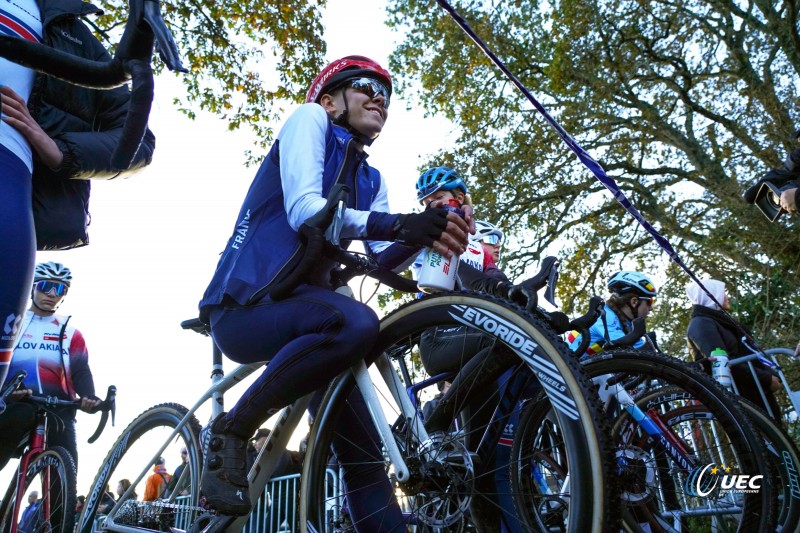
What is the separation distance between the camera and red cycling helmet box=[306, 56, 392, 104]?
2881 mm

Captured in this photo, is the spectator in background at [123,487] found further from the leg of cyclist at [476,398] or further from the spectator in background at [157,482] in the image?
the leg of cyclist at [476,398]

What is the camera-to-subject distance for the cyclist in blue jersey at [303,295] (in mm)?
2318

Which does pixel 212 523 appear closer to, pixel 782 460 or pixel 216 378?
pixel 216 378

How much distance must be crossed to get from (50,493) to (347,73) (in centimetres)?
344

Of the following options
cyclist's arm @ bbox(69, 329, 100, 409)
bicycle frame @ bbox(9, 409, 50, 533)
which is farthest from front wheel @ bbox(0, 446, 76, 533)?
cyclist's arm @ bbox(69, 329, 100, 409)

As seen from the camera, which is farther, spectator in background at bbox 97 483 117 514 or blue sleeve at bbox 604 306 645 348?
blue sleeve at bbox 604 306 645 348

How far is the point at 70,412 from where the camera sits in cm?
550

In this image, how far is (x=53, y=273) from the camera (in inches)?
237

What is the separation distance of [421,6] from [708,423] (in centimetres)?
1428

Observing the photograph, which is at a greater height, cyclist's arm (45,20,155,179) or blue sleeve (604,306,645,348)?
blue sleeve (604,306,645,348)

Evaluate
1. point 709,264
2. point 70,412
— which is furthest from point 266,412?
point 709,264

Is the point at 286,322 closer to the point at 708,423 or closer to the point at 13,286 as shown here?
the point at 13,286

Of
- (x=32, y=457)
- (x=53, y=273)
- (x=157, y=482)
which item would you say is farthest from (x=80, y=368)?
(x=157, y=482)
